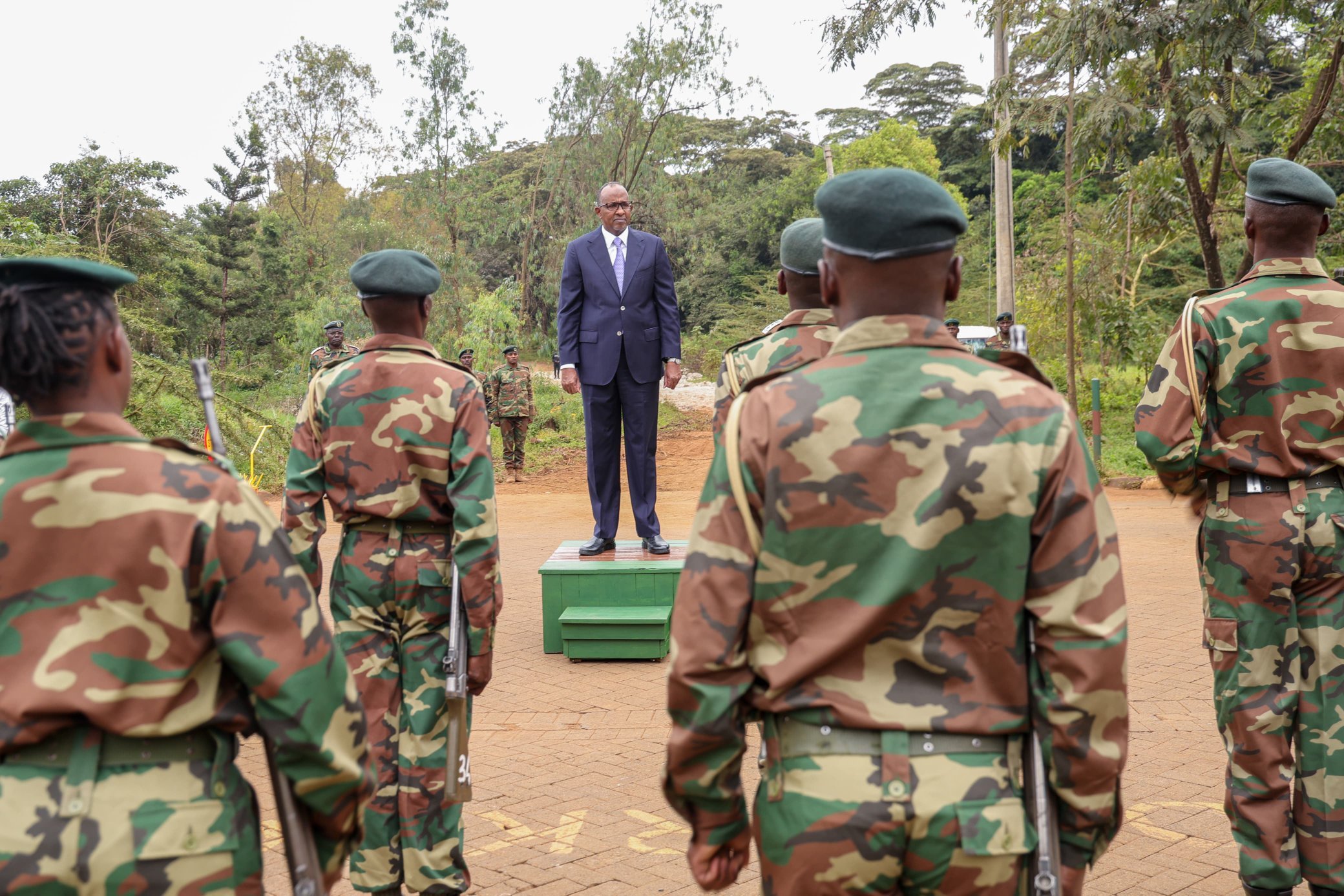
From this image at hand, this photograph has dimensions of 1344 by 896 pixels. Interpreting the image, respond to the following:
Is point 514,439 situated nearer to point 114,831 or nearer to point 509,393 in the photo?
point 509,393

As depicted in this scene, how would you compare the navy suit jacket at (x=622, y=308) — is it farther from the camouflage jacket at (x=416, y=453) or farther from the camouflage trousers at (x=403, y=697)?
the camouflage trousers at (x=403, y=697)

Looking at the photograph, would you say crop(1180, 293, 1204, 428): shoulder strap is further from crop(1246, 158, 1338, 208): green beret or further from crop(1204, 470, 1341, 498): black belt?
crop(1246, 158, 1338, 208): green beret

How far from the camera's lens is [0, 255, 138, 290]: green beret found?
207 centimetres

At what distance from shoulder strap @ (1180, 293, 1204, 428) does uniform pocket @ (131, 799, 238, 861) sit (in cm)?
320

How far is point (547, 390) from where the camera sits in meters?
29.7

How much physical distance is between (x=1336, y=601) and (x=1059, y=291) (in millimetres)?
17571

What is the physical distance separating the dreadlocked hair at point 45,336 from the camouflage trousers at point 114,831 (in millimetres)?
669

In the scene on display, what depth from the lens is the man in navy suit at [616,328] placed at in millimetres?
7508

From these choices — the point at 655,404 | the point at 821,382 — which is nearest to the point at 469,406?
the point at 821,382

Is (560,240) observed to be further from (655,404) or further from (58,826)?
(58,826)

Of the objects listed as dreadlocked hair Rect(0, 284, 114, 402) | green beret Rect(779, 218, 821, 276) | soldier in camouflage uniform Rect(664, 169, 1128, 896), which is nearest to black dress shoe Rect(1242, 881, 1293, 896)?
soldier in camouflage uniform Rect(664, 169, 1128, 896)

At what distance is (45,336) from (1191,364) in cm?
338

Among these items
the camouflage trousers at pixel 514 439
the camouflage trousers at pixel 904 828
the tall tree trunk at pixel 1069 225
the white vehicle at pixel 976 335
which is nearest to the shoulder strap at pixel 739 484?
the camouflage trousers at pixel 904 828

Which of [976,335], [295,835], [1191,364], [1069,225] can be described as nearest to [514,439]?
[976,335]
